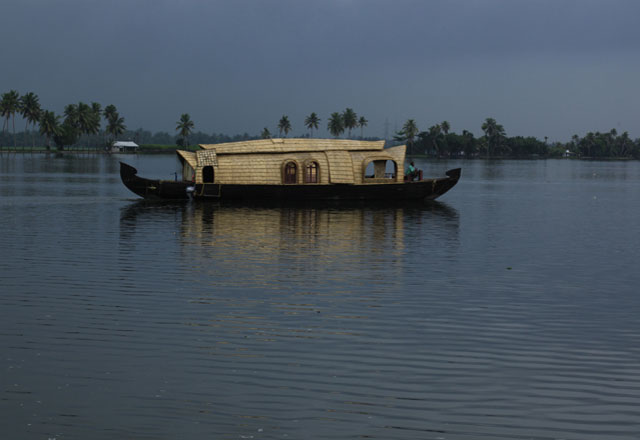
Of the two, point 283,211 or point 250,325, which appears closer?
point 250,325

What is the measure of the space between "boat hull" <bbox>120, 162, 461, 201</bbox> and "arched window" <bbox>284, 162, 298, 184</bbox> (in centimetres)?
63

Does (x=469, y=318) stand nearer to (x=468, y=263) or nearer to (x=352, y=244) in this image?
(x=468, y=263)

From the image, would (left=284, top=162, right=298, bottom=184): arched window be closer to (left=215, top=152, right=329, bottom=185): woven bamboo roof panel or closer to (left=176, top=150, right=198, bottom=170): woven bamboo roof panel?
(left=215, top=152, right=329, bottom=185): woven bamboo roof panel

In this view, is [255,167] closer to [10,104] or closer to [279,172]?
[279,172]

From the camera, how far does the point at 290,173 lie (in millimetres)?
47188

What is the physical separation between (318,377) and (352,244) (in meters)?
17.8

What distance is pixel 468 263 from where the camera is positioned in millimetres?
25312

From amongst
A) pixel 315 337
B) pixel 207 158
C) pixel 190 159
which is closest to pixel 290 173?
pixel 207 158

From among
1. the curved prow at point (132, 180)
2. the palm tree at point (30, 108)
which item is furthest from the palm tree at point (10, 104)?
the curved prow at point (132, 180)

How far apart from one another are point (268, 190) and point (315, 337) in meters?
32.9

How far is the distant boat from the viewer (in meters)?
46.5

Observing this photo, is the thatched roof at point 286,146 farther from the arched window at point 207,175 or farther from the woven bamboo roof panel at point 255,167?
the arched window at point 207,175

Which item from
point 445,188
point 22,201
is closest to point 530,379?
point 445,188

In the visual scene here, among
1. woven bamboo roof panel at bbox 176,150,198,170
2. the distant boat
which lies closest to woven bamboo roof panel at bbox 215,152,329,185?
the distant boat
